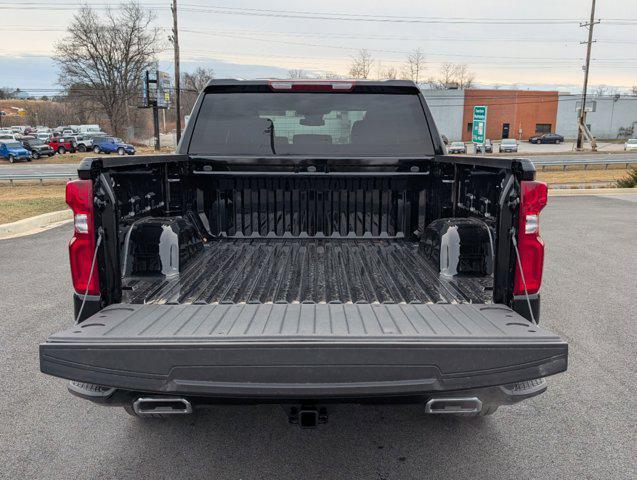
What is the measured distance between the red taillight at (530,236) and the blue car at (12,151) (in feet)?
154

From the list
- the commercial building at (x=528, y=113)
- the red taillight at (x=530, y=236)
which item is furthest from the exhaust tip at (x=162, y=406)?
the commercial building at (x=528, y=113)

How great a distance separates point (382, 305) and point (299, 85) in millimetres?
2167

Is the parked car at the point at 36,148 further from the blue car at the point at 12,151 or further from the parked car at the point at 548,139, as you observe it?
the parked car at the point at 548,139

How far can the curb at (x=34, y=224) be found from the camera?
10220 mm

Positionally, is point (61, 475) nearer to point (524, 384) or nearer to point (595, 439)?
point (524, 384)

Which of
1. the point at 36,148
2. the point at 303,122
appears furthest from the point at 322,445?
the point at 36,148

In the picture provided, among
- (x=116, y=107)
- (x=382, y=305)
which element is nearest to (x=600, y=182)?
(x=382, y=305)

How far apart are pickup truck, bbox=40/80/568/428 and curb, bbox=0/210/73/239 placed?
25.4 feet

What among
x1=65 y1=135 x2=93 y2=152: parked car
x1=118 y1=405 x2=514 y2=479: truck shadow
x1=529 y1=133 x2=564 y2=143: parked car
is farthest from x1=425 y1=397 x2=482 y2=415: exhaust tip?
x1=529 y1=133 x2=564 y2=143: parked car

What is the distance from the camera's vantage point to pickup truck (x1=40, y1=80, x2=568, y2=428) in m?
2.18

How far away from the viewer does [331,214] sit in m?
4.38

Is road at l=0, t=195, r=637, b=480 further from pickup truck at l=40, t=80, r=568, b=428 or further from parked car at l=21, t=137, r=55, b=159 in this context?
parked car at l=21, t=137, r=55, b=159

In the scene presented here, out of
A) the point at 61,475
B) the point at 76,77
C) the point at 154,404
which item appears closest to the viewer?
the point at 154,404

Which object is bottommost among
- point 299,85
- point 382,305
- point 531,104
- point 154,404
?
point 154,404
